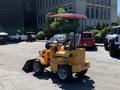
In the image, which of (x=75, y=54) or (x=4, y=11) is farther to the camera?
(x=4, y=11)

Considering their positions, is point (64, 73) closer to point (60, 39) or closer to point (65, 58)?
point (65, 58)

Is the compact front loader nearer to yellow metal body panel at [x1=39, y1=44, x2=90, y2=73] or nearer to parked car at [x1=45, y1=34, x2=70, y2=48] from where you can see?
yellow metal body panel at [x1=39, y1=44, x2=90, y2=73]

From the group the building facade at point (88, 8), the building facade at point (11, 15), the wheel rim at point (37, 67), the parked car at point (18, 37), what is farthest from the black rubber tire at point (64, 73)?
the building facade at point (11, 15)

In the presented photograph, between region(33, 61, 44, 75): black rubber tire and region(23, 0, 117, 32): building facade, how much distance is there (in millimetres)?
38098

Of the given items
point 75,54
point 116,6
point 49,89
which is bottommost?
point 49,89

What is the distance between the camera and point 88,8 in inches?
2251

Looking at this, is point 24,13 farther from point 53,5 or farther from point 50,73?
point 50,73

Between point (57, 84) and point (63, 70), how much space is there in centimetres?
68

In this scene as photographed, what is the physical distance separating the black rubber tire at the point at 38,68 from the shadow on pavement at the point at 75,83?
0.31m

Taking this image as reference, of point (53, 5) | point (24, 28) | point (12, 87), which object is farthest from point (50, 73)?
point (24, 28)

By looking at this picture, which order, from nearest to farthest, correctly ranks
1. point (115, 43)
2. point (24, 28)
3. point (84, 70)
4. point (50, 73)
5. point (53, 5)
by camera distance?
point (84, 70)
point (50, 73)
point (115, 43)
point (53, 5)
point (24, 28)

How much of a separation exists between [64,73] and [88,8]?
45851 mm

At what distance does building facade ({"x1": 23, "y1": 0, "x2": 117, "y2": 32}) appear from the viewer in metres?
54.8

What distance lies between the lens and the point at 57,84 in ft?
39.1
